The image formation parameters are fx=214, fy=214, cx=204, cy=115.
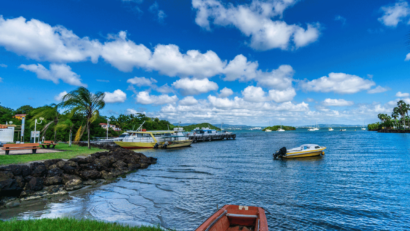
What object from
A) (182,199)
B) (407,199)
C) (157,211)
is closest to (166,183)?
(182,199)

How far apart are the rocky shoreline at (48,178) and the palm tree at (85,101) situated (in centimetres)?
1067

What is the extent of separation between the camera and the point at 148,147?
43.8m

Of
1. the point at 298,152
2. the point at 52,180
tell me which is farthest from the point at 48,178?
the point at 298,152

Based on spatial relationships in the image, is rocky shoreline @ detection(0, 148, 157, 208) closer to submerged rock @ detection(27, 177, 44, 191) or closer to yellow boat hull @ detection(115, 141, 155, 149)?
submerged rock @ detection(27, 177, 44, 191)

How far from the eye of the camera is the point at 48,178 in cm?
1131

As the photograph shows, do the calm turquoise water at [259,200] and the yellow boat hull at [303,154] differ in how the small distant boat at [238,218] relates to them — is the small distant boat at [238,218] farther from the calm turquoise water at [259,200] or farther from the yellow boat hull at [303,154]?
the yellow boat hull at [303,154]

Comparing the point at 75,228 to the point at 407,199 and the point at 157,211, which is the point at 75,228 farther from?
the point at 407,199

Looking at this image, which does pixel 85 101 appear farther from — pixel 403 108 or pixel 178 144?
pixel 403 108

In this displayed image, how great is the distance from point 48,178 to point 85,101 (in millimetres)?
15000

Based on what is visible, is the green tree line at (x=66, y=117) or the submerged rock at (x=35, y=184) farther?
the green tree line at (x=66, y=117)

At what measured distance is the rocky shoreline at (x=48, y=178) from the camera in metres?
9.17

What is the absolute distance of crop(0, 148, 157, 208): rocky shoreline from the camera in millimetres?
9173

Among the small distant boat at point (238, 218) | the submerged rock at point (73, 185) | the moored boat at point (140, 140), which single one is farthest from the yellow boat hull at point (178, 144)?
the small distant boat at point (238, 218)

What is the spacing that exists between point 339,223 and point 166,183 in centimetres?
976
